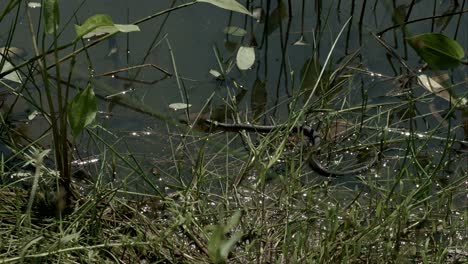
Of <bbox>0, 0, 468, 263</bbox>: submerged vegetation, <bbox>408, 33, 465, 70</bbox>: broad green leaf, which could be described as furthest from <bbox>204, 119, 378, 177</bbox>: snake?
<bbox>408, 33, 465, 70</bbox>: broad green leaf

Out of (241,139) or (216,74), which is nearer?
(241,139)

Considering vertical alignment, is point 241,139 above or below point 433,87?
below

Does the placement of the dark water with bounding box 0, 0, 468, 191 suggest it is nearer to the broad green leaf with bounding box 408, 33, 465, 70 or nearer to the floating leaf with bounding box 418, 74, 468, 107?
the floating leaf with bounding box 418, 74, 468, 107

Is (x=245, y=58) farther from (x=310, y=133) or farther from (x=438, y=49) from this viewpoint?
(x=438, y=49)

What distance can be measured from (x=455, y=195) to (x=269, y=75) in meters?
0.82

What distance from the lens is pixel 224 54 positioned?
3.16m

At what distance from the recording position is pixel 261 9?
3.38 m

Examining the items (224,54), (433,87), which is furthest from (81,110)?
(433,87)

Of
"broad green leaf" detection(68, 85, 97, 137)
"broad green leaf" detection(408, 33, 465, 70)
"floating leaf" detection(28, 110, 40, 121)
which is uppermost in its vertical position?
"broad green leaf" detection(408, 33, 465, 70)

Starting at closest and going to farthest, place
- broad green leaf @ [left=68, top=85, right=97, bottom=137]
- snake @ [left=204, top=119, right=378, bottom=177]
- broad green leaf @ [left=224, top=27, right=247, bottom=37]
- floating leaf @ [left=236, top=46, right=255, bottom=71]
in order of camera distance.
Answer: broad green leaf @ [left=68, top=85, right=97, bottom=137] < snake @ [left=204, top=119, right=378, bottom=177] < floating leaf @ [left=236, top=46, right=255, bottom=71] < broad green leaf @ [left=224, top=27, right=247, bottom=37]

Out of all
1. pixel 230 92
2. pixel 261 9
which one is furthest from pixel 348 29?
pixel 230 92

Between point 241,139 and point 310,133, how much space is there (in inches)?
8.3

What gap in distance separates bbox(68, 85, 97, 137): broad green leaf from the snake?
1.73 feet

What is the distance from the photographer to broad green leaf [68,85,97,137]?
2117 mm
